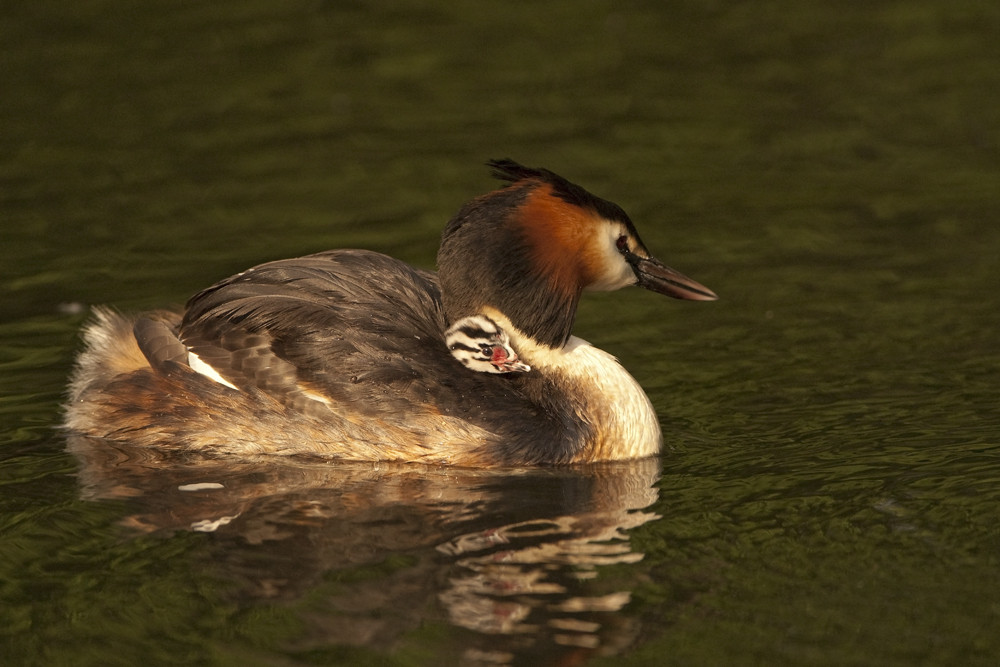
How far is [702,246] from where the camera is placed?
33.9ft

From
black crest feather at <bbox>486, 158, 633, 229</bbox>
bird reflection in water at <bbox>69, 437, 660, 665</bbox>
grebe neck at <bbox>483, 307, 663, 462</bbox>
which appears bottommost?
bird reflection in water at <bbox>69, 437, 660, 665</bbox>

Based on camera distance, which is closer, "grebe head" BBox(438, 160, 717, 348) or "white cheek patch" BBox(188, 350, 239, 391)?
"grebe head" BBox(438, 160, 717, 348)

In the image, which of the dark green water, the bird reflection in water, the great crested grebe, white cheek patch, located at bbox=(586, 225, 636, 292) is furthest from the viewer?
white cheek patch, located at bbox=(586, 225, 636, 292)

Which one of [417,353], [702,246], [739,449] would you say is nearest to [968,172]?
[702,246]

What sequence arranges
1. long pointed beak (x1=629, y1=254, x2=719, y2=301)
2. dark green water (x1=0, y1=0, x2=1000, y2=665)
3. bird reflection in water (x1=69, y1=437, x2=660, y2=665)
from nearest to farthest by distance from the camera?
bird reflection in water (x1=69, y1=437, x2=660, y2=665), dark green water (x1=0, y1=0, x2=1000, y2=665), long pointed beak (x1=629, y1=254, x2=719, y2=301)

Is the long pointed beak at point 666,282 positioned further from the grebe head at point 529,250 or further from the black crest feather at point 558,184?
the black crest feather at point 558,184

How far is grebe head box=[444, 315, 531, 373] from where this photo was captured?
7562 mm

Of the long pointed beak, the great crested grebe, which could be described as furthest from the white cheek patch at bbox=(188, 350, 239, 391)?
the long pointed beak

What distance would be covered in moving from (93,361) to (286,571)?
226cm

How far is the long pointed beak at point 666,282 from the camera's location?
7949 mm

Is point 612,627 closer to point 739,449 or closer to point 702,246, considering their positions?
point 739,449

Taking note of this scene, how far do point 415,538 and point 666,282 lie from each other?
6.75 ft

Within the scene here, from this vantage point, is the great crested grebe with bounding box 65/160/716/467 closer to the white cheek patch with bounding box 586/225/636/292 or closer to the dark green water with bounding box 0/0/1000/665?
the white cheek patch with bounding box 586/225/636/292

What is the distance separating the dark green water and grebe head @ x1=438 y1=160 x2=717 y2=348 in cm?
78
